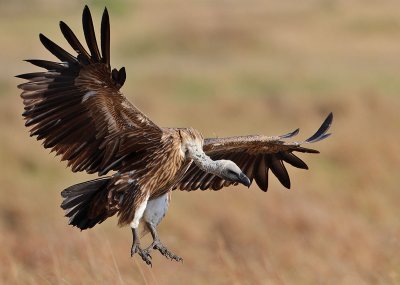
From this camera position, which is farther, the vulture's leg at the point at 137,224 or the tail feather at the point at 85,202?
the tail feather at the point at 85,202

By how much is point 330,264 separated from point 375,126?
10.3m

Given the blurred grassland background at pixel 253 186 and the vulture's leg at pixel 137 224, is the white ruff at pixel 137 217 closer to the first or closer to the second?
the vulture's leg at pixel 137 224

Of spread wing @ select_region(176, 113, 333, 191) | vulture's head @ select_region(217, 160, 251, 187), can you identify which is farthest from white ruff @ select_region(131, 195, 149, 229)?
spread wing @ select_region(176, 113, 333, 191)

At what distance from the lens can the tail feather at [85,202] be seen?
224 inches

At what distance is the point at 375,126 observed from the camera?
1795cm

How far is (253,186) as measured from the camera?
13.9m

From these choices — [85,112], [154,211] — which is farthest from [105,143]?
[154,211]

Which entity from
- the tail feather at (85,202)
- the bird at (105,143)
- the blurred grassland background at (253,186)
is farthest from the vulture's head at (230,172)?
the tail feather at (85,202)

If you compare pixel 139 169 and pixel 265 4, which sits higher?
pixel 265 4

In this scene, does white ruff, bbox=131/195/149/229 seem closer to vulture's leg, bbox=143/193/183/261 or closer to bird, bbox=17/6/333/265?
bird, bbox=17/6/333/265

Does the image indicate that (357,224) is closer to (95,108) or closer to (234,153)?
(234,153)

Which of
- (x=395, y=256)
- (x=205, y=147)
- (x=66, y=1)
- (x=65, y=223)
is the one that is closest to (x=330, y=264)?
(x=395, y=256)

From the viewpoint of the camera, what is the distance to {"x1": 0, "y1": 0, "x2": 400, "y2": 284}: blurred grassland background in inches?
297

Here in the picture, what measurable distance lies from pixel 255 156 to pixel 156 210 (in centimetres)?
129
